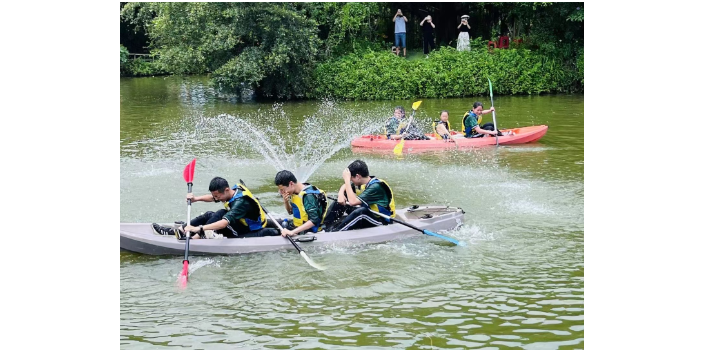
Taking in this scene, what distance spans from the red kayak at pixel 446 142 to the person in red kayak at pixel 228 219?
703 cm

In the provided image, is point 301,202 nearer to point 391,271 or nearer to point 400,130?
point 391,271

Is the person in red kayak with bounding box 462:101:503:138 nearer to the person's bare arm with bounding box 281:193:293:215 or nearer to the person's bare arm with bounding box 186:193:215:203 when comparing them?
the person's bare arm with bounding box 281:193:293:215

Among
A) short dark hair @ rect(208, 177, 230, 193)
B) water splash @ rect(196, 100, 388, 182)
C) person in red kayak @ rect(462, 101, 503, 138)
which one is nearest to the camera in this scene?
short dark hair @ rect(208, 177, 230, 193)

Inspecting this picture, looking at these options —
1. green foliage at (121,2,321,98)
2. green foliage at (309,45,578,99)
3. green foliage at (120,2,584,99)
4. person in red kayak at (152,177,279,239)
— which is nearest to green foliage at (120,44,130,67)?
green foliage at (120,2,584,99)

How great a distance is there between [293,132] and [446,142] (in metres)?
4.17

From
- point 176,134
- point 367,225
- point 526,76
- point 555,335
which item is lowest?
point 555,335

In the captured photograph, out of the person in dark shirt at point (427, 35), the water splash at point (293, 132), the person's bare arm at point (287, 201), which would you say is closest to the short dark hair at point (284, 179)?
the person's bare arm at point (287, 201)

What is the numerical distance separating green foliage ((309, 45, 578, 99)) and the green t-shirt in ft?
53.1

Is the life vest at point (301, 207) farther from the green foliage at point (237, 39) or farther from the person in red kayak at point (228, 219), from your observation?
the green foliage at point (237, 39)

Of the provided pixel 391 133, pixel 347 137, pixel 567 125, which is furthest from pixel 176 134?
pixel 567 125

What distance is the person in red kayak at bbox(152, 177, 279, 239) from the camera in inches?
350

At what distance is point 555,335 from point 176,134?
44.0ft
